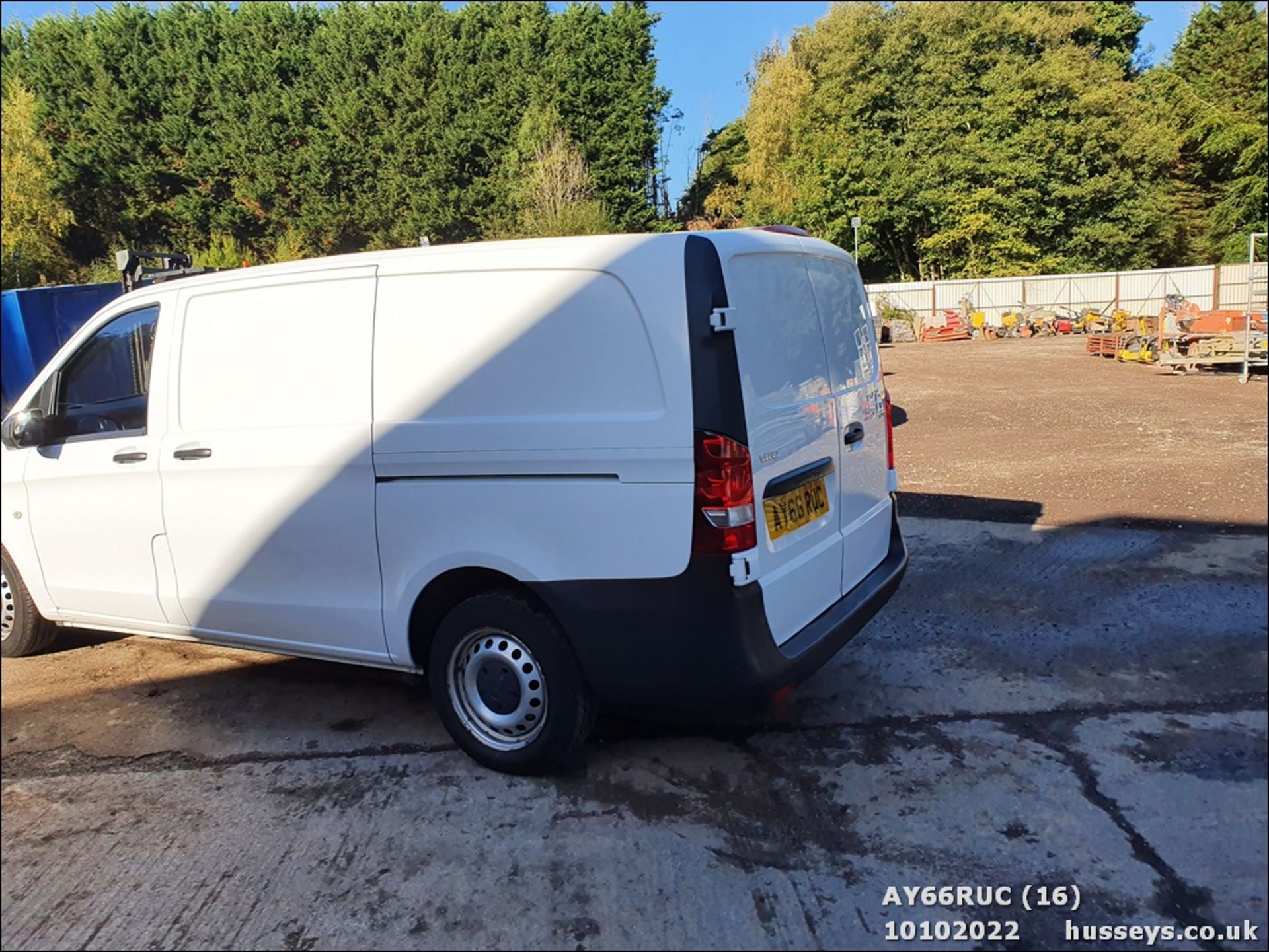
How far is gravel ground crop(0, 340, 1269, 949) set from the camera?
166 cm

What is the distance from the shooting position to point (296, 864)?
114 inches

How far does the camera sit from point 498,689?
3.46 m

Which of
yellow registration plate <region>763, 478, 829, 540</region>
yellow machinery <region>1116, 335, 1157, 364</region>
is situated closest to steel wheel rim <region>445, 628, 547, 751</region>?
yellow registration plate <region>763, 478, 829, 540</region>

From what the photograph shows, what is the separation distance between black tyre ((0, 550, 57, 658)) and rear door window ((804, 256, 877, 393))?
162 inches

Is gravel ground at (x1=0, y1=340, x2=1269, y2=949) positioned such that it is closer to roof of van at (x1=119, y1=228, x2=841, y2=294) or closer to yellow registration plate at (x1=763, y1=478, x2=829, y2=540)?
yellow registration plate at (x1=763, y1=478, x2=829, y2=540)

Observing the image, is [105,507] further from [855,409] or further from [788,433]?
[855,409]

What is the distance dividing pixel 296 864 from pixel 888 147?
21.4 m

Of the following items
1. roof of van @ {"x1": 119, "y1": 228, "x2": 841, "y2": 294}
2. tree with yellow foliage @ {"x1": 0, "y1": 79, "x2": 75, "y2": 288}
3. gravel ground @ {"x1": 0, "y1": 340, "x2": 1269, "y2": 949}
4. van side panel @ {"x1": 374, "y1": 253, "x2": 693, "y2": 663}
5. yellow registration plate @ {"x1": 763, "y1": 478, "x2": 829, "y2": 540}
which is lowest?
gravel ground @ {"x1": 0, "y1": 340, "x2": 1269, "y2": 949}

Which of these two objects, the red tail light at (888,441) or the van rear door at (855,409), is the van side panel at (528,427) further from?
the red tail light at (888,441)

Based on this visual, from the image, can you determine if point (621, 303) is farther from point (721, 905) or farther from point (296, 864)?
point (296, 864)

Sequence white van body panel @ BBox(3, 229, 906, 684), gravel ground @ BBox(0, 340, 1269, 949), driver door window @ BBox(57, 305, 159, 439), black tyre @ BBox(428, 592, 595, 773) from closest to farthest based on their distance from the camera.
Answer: gravel ground @ BBox(0, 340, 1269, 949) → white van body panel @ BBox(3, 229, 906, 684) → black tyre @ BBox(428, 592, 595, 773) → driver door window @ BBox(57, 305, 159, 439)

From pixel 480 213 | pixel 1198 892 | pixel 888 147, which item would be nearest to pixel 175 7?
pixel 480 213

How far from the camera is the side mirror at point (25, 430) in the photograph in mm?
3818

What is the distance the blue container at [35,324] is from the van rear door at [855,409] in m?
2.87
